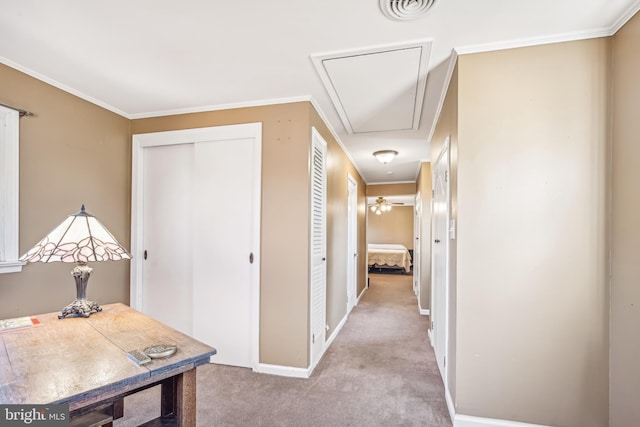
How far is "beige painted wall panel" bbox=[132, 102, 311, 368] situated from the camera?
2.54 m

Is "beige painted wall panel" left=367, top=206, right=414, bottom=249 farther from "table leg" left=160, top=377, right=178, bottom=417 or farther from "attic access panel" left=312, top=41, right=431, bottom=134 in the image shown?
"table leg" left=160, top=377, right=178, bottom=417

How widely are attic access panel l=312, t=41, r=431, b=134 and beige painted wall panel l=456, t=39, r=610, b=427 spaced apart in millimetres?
359

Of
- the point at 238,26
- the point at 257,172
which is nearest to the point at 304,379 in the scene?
the point at 257,172

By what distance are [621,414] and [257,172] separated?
2.78m

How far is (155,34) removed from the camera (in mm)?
1766

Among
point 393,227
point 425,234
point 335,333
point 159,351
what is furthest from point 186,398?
point 393,227

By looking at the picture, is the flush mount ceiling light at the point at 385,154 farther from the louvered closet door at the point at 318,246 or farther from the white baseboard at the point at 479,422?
the white baseboard at the point at 479,422

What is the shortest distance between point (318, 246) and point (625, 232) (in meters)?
2.07

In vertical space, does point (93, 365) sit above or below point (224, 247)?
below

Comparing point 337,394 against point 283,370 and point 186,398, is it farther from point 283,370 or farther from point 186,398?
point 186,398

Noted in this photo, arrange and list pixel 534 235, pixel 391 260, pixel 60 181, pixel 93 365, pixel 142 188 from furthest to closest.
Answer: pixel 391 260 < pixel 142 188 < pixel 60 181 < pixel 534 235 < pixel 93 365

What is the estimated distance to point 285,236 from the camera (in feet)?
8.48

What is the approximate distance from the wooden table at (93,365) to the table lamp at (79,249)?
0.35ft

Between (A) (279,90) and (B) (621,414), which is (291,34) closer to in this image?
(A) (279,90)
